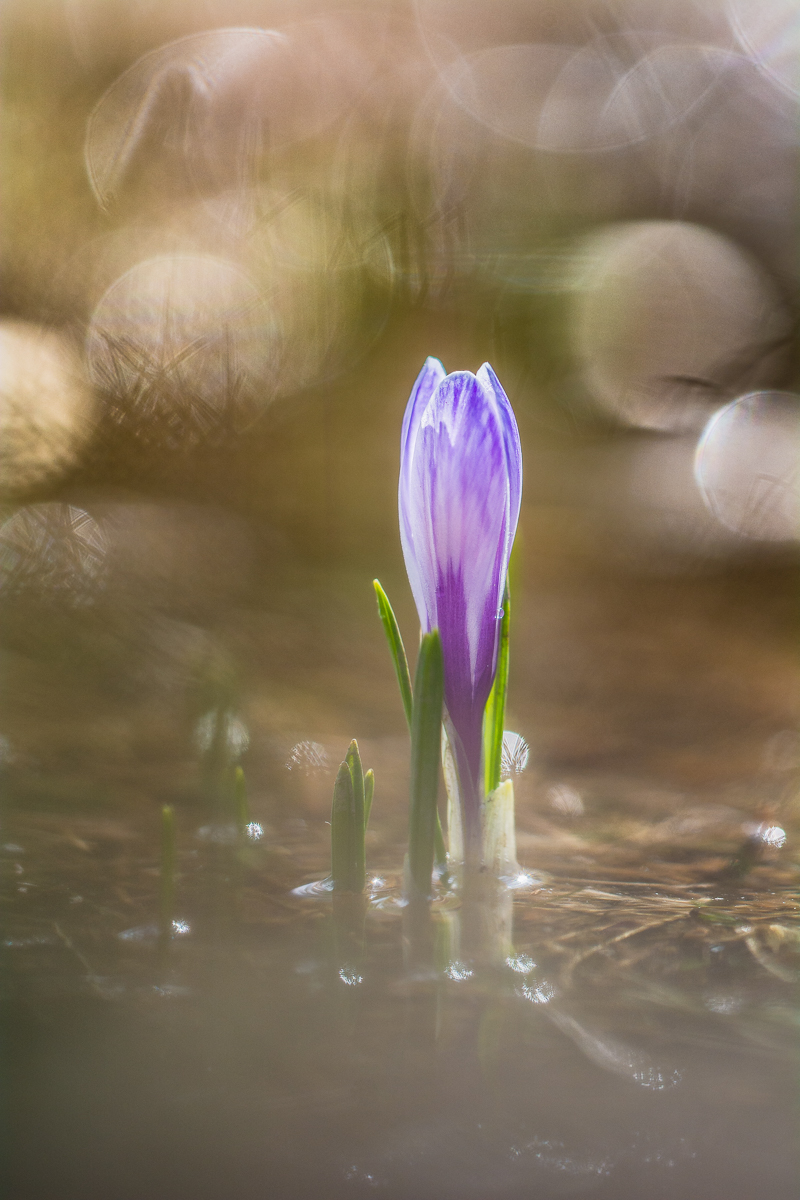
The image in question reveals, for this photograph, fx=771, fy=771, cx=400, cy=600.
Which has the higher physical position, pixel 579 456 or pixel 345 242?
pixel 345 242

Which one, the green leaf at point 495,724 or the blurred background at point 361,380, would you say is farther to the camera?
the blurred background at point 361,380

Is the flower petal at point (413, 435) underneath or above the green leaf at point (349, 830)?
above

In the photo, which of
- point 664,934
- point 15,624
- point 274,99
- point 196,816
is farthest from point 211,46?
point 664,934

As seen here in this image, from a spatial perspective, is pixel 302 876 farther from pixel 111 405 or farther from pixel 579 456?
pixel 579 456

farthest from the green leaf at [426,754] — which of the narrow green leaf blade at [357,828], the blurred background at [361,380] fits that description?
the blurred background at [361,380]

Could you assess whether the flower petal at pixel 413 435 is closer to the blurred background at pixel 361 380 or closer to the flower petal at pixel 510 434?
the flower petal at pixel 510 434

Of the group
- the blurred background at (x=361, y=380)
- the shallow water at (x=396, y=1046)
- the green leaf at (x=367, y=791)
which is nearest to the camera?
the shallow water at (x=396, y=1046)
